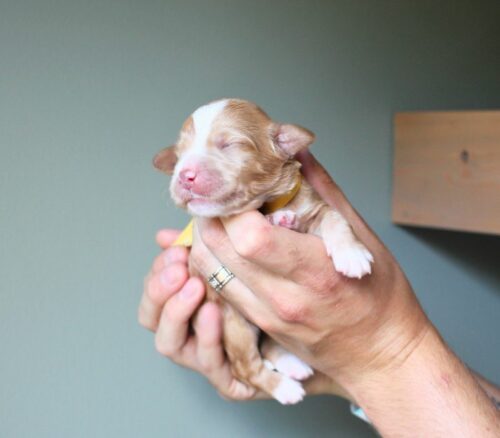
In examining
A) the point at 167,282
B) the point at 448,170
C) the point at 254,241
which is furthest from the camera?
the point at 448,170

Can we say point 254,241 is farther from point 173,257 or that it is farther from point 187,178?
point 173,257

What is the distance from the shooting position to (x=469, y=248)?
2320 millimetres

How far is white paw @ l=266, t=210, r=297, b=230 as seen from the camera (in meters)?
1.15

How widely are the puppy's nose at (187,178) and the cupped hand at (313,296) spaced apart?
3.9 inches

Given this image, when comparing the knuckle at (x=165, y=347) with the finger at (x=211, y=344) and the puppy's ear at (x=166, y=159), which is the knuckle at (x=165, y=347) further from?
the puppy's ear at (x=166, y=159)

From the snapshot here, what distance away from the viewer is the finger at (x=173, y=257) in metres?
1.30

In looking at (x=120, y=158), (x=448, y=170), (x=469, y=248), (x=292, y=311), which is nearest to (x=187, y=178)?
(x=292, y=311)

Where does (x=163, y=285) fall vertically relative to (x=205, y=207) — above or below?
below

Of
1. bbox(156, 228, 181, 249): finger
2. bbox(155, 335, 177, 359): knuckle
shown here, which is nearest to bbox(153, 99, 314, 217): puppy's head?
bbox(156, 228, 181, 249): finger

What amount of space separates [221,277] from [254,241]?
0.77ft

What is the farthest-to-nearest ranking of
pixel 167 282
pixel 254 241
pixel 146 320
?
pixel 146 320, pixel 167 282, pixel 254 241

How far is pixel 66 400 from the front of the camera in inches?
59.3

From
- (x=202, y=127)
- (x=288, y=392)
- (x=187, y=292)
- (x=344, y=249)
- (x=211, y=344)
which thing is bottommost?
(x=288, y=392)

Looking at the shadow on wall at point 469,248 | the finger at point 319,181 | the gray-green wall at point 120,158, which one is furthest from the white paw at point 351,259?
the shadow on wall at point 469,248
